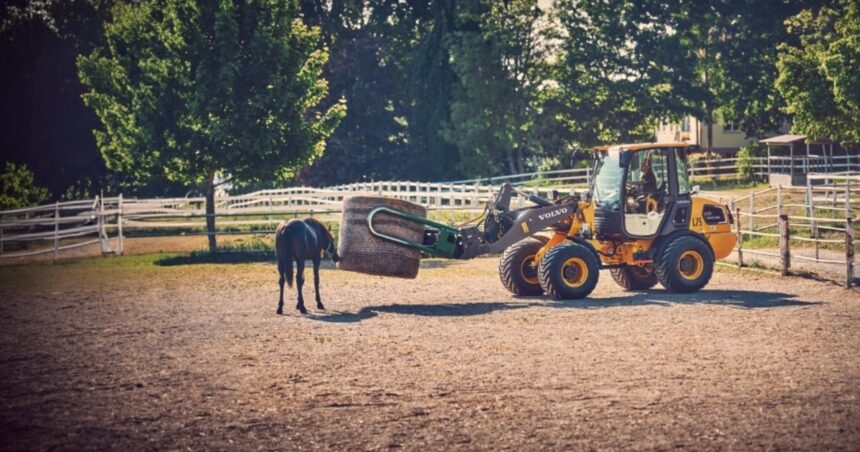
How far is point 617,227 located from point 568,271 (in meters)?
1.19

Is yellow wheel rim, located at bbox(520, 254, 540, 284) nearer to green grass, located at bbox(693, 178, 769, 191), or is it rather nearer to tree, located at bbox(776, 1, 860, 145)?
green grass, located at bbox(693, 178, 769, 191)

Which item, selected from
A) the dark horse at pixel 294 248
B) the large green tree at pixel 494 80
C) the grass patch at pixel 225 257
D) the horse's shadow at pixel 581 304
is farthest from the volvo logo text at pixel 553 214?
the large green tree at pixel 494 80

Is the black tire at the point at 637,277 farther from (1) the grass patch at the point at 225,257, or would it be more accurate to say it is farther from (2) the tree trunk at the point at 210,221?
(2) the tree trunk at the point at 210,221

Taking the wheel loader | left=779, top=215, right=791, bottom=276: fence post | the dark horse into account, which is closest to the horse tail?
the dark horse

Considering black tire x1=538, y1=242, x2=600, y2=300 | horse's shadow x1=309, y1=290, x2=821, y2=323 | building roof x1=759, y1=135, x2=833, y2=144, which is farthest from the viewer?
building roof x1=759, y1=135, x2=833, y2=144

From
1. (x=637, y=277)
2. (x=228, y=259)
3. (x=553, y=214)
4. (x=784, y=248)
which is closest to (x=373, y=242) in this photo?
(x=553, y=214)

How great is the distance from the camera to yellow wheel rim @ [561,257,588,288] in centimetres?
1672

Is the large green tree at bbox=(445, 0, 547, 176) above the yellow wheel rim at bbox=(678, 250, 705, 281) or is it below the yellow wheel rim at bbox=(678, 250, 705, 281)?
above

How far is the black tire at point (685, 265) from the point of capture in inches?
674

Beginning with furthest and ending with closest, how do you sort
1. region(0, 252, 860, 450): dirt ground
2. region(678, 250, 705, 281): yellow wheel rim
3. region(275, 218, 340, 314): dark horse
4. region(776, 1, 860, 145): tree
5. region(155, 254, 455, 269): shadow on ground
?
1. region(776, 1, 860, 145): tree
2. region(155, 254, 455, 269): shadow on ground
3. region(678, 250, 705, 281): yellow wheel rim
4. region(275, 218, 340, 314): dark horse
5. region(0, 252, 860, 450): dirt ground

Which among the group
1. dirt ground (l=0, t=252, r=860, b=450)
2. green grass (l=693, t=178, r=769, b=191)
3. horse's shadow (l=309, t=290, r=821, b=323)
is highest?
green grass (l=693, t=178, r=769, b=191)

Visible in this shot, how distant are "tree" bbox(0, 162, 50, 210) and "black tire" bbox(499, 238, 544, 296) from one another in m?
24.9

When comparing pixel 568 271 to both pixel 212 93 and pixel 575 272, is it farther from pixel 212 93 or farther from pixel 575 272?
pixel 212 93

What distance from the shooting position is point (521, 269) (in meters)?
17.5
